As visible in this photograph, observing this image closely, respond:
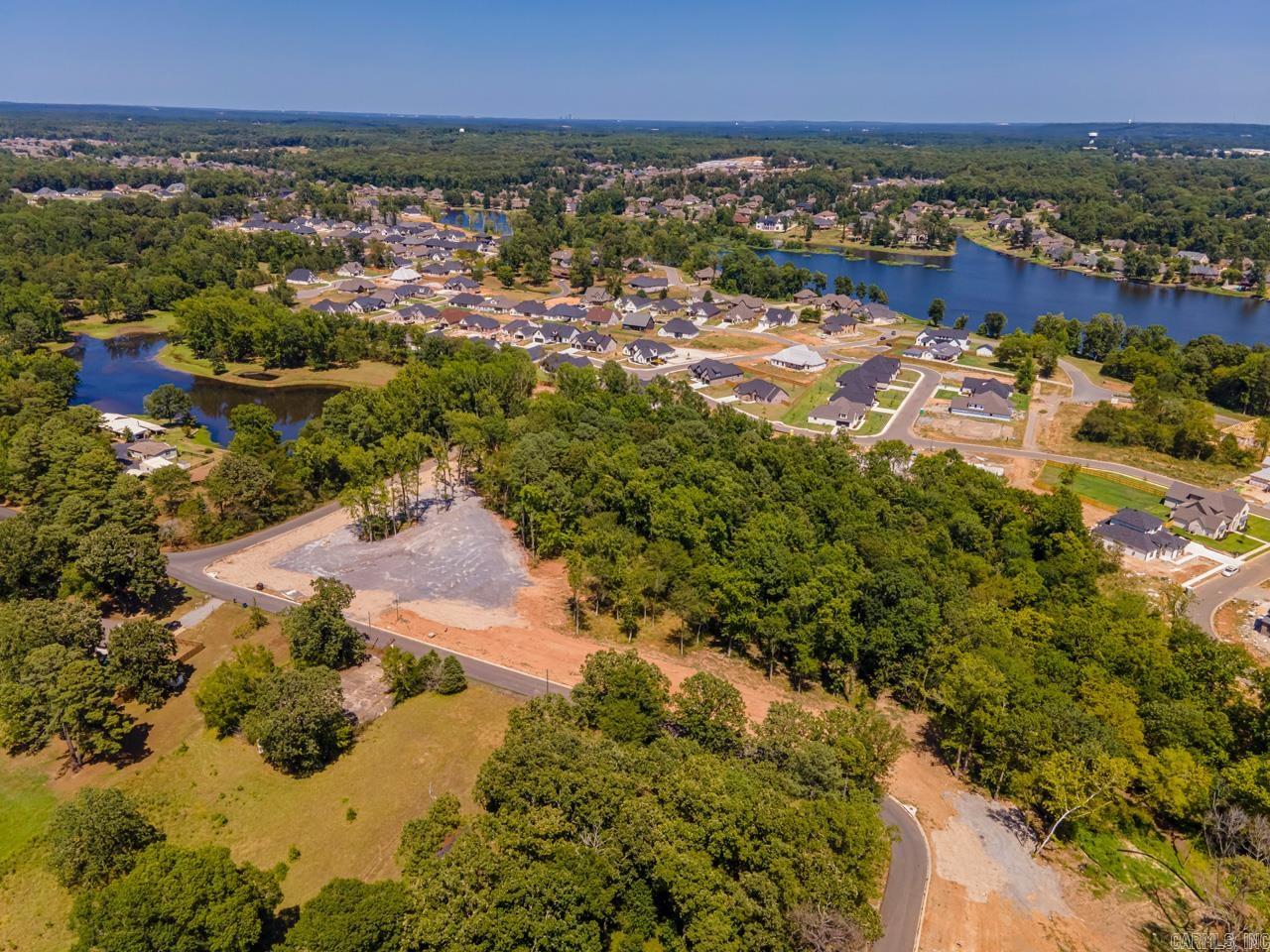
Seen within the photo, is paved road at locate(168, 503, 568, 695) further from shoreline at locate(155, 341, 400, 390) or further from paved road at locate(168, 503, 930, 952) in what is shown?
shoreline at locate(155, 341, 400, 390)

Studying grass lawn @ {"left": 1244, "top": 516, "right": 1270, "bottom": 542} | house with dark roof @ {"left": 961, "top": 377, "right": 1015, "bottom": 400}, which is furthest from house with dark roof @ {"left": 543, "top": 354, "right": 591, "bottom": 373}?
grass lawn @ {"left": 1244, "top": 516, "right": 1270, "bottom": 542}

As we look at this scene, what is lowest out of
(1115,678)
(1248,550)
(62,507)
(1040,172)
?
(1248,550)

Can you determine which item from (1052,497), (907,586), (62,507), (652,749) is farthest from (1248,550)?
(62,507)

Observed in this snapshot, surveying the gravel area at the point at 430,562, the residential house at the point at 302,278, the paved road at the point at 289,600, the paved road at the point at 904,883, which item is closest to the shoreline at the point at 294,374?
the paved road at the point at 289,600

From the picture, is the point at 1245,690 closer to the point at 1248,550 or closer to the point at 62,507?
the point at 1248,550

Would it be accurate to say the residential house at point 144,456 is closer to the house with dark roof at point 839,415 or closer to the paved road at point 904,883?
the paved road at point 904,883

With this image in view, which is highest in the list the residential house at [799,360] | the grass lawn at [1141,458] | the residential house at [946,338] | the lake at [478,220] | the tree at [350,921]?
the lake at [478,220]
